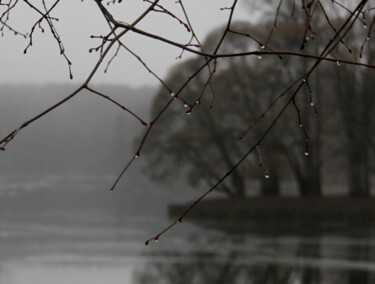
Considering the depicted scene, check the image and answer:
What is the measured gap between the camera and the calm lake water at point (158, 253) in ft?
38.1

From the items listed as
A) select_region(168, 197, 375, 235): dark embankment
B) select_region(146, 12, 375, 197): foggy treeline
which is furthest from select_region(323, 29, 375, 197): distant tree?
select_region(168, 197, 375, 235): dark embankment

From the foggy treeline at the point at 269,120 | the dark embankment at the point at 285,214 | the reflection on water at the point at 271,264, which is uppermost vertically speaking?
the foggy treeline at the point at 269,120

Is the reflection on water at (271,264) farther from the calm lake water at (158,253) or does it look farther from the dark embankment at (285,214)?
the dark embankment at (285,214)

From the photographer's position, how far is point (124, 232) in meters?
19.3

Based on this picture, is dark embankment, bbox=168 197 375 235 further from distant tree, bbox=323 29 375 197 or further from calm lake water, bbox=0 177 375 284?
distant tree, bbox=323 29 375 197

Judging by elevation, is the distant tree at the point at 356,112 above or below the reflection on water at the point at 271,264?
above

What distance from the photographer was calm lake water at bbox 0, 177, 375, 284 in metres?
11.6

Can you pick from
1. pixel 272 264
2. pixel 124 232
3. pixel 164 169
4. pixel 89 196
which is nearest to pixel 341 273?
pixel 272 264

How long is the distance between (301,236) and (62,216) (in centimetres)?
911

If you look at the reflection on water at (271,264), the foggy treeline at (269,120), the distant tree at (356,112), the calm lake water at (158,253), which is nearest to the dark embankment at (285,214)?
the foggy treeline at (269,120)

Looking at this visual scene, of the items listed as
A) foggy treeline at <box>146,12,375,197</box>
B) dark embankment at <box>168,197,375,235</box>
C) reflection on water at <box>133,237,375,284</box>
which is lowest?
reflection on water at <box>133,237,375,284</box>

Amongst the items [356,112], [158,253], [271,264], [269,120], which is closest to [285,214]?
[269,120]

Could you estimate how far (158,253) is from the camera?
14.8 metres

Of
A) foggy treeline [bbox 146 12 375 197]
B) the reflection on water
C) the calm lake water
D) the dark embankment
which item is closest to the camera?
the reflection on water
